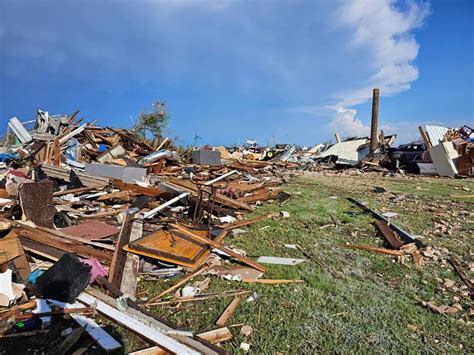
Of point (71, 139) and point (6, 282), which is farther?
point (71, 139)

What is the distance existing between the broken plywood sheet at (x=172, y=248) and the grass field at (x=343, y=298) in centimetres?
33

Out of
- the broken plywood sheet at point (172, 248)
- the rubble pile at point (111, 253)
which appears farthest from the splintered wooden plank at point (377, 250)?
the broken plywood sheet at point (172, 248)

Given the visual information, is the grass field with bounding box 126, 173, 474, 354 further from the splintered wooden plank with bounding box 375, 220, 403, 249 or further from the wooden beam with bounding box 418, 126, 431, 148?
the wooden beam with bounding box 418, 126, 431, 148

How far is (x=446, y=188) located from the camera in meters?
10.4

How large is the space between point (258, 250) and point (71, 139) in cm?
1022

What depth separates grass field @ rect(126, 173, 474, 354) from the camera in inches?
98.3

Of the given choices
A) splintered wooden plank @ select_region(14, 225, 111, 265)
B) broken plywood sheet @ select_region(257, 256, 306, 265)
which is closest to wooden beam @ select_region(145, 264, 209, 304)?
broken plywood sheet @ select_region(257, 256, 306, 265)

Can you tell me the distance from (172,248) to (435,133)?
16.2m

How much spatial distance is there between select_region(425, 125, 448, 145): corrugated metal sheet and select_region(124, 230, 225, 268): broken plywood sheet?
14750 millimetres

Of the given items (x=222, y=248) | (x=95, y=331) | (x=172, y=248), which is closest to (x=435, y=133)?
(x=222, y=248)

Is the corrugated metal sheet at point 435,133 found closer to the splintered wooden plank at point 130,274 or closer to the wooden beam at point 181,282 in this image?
the wooden beam at point 181,282

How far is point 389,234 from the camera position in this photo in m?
5.04

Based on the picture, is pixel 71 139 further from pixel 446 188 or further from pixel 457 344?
pixel 446 188

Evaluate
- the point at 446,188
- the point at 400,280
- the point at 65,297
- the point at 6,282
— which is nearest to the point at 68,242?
the point at 6,282
